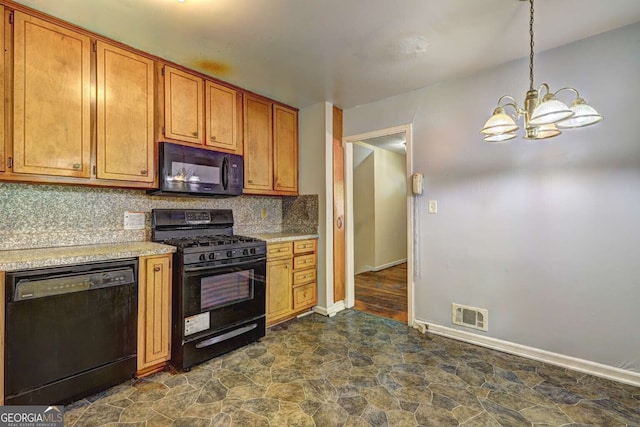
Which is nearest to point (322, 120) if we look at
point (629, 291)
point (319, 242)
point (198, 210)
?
point (319, 242)

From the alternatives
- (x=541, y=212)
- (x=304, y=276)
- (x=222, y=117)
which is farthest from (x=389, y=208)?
(x=222, y=117)

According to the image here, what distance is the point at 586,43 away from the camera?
217 cm

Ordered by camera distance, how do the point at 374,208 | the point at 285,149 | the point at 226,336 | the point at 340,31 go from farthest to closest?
1. the point at 374,208
2. the point at 285,149
3. the point at 226,336
4. the point at 340,31

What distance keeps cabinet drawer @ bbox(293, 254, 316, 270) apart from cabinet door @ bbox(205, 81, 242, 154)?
52.2 inches

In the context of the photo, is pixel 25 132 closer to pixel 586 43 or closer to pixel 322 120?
pixel 322 120

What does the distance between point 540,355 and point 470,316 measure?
21.8 inches

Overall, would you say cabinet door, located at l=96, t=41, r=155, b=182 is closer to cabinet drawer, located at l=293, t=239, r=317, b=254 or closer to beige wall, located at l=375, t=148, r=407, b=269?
cabinet drawer, located at l=293, t=239, r=317, b=254

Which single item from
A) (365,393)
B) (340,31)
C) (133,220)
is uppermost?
(340,31)

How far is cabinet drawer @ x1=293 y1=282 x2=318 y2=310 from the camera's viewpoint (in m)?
3.24

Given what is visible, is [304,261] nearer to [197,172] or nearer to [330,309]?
[330,309]

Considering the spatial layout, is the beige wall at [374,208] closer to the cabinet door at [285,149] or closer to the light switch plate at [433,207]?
the cabinet door at [285,149]

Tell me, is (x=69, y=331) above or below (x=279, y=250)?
below

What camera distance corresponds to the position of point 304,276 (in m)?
3.34

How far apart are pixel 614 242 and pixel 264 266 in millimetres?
2744
